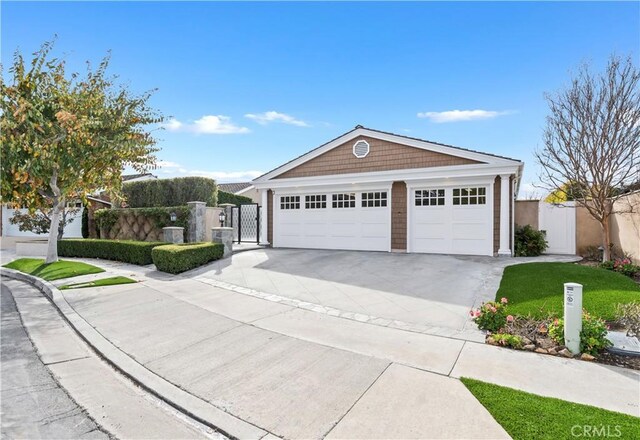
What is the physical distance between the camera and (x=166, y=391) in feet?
11.5

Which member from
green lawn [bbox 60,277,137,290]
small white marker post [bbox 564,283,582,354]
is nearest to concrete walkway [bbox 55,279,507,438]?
small white marker post [bbox 564,283,582,354]

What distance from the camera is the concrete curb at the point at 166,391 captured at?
2891 millimetres

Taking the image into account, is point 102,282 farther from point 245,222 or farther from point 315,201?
point 315,201

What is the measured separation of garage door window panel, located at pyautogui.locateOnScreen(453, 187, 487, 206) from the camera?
36.8 ft

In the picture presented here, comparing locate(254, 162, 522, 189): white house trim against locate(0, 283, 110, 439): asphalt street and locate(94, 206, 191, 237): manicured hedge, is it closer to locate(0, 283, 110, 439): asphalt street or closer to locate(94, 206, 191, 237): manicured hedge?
locate(94, 206, 191, 237): manicured hedge

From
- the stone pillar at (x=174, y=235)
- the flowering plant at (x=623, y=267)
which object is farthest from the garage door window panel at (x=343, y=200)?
the flowering plant at (x=623, y=267)

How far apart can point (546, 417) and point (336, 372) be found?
1.99 metres

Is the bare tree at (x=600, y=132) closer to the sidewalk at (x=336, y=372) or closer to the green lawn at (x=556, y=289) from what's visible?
the green lawn at (x=556, y=289)

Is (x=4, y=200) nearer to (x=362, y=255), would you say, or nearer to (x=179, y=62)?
(x=179, y=62)

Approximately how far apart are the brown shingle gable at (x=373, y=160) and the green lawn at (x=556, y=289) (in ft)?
14.5

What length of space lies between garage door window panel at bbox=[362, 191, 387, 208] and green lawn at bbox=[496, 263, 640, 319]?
5016mm

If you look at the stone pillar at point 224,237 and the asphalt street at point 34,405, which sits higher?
the stone pillar at point 224,237


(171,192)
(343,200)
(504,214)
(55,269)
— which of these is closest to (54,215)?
(55,269)

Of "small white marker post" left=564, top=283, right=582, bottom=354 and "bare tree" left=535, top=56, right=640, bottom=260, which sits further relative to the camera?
"bare tree" left=535, top=56, right=640, bottom=260
